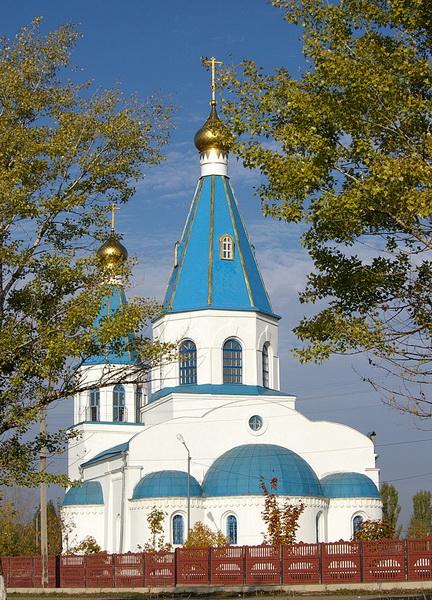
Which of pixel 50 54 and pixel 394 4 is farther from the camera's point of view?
pixel 50 54

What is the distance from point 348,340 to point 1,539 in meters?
26.3

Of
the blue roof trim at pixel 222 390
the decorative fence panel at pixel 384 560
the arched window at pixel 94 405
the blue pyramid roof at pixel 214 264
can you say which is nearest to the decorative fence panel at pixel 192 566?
the decorative fence panel at pixel 384 560

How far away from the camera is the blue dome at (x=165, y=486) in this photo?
31109 millimetres

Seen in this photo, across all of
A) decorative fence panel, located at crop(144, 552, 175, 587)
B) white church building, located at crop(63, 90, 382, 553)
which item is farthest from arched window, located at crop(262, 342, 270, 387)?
decorative fence panel, located at crop(144, 552, 175, 587)

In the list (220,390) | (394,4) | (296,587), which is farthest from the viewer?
(220,390)

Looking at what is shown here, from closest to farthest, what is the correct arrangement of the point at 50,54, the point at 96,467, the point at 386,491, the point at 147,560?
the point at 50,54, the point at 147,560, the point at 96,467, the point at 386,491

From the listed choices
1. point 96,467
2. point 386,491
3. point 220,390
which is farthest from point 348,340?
point 386,491

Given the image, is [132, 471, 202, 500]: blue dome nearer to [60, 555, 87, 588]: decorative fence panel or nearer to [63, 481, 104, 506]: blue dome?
[63, 481, 104, 506]: blue dome

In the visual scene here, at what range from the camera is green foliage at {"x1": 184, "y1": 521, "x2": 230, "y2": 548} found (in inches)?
1074

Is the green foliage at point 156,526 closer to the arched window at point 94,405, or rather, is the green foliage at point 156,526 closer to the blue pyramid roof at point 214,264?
the blue pyramid roof at point 214,264

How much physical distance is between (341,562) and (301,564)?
105 centimetres

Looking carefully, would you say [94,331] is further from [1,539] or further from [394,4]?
[1,539]

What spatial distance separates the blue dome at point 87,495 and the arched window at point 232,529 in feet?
24.0

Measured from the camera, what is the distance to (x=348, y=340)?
12.1 metres
